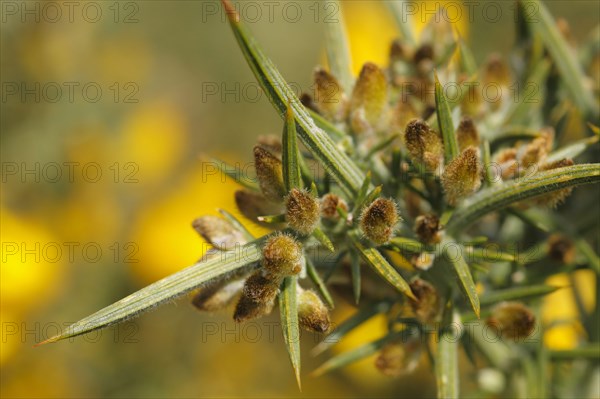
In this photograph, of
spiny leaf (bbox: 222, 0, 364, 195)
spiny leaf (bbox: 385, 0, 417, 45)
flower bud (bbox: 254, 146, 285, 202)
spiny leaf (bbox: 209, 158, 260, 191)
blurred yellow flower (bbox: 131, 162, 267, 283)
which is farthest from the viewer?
blurred yellow flower (bbox: 131, 162, 267, 283)

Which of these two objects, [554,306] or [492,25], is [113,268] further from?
[492,25]

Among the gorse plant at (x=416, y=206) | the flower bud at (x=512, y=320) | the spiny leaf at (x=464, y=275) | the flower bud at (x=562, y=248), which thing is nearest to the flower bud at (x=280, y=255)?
the gorse plant at (x=416, y=206)

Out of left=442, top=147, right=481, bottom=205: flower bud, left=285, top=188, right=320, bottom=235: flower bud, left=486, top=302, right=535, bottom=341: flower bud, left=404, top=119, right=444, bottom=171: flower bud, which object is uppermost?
left=404, top=119, right=444, bottom=171: flower bud

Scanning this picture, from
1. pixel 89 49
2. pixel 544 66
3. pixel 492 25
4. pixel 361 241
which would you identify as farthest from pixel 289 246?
pixel 492 25

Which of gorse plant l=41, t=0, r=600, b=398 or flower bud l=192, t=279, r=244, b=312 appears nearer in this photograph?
gorse plant l=41, t=0, r=600, b=398

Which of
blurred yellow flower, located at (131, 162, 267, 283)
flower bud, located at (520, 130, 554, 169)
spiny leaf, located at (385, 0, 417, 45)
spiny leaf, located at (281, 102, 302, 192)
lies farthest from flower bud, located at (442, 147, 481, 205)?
blurred yellow flower, located at (131, 162, 267, 283)

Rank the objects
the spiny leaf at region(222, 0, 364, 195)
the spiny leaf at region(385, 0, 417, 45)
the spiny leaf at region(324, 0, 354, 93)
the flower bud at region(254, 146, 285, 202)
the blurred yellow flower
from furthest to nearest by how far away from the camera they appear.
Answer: the blurred yellow flower
the spiny leaf at region(385, 0, 417, 45)
the spiny leaf at region(324, 0, 354, 93)
the flower bud at region(254, 146, 285, 202)
the spiny leaf at region(222, 0, 364, 195)

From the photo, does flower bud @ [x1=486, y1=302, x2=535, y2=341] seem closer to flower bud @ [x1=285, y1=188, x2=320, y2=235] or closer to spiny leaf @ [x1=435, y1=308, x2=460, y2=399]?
spiny leaf @ [x1=435, y1=308, x2=460, y2=399]
